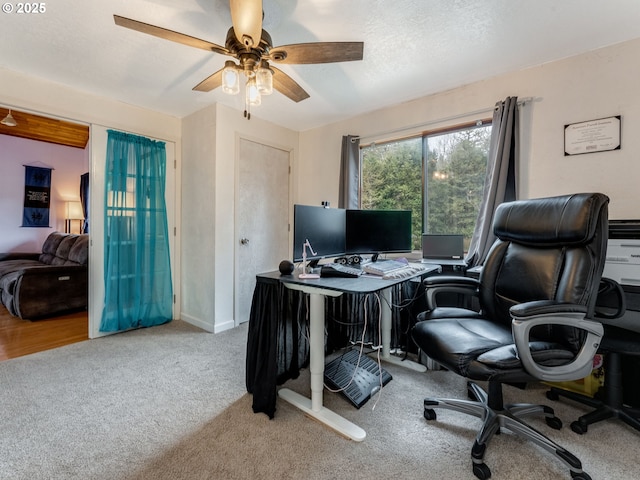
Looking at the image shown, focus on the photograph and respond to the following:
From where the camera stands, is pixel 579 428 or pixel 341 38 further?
pixel 341 38

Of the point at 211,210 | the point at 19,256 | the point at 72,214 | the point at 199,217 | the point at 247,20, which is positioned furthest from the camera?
the point at 72,214

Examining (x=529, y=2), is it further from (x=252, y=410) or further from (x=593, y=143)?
(x=252, y=410)

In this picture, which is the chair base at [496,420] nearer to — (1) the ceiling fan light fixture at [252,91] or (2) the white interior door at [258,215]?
(1) the ceiling fan light fixture at [252,91]

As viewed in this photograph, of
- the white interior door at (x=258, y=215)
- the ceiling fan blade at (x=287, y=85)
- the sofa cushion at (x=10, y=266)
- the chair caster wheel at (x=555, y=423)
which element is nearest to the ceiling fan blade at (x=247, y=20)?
the ceiling fan blade at (x=287, y=85)

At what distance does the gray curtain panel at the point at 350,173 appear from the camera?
3.27 metres

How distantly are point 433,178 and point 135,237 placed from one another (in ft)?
10.6

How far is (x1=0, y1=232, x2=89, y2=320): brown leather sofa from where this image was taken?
327cm

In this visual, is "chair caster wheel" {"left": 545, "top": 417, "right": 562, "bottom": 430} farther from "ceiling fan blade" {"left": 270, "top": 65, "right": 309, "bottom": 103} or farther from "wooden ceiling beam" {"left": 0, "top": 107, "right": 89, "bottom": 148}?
"wooden ceiling beam" {"left": 0, "top": 107, "right": 89, "bottom": 148}

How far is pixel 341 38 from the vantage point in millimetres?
1985

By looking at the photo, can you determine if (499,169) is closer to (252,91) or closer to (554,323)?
(554,323)

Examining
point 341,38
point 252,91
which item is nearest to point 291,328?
point 252,91

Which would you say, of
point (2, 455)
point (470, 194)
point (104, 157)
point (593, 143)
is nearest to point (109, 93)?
point (104, 157)

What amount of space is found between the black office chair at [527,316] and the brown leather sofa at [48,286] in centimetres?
416

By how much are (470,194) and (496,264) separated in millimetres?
1158
